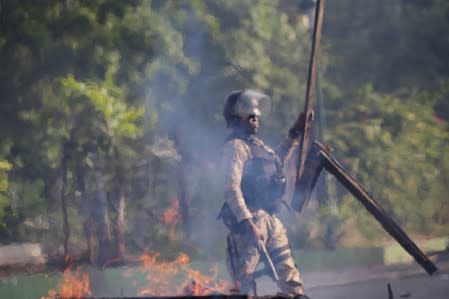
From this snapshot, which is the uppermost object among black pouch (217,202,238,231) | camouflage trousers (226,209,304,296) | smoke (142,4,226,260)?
smoke (142,4,226,260)

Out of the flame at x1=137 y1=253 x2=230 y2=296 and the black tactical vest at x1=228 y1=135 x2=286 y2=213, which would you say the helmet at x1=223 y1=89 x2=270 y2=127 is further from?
the flame at x1=137 y1=253 x2=230 y2=296

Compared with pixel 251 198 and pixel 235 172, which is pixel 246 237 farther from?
pixel 235 172

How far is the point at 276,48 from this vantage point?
1888 cm

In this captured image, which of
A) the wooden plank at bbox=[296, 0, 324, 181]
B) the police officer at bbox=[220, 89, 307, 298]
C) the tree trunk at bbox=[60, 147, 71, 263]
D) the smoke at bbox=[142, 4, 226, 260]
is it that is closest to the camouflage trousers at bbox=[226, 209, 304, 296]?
the police officer at bbox=[220, 89, 307, 298]

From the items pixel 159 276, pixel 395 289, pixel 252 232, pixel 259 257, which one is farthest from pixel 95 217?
pixel 252 232

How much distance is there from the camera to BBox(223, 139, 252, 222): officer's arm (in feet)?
30.5

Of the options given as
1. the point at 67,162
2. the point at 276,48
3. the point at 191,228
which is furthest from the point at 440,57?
the point at 67,162

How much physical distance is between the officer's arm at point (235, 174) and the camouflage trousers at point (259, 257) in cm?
29

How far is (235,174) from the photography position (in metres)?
9.47

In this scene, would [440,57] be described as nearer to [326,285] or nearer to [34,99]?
[326,285]

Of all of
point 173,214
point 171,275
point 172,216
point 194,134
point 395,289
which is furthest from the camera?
point 173,214

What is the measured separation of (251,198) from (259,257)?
Result: 0.68 metres

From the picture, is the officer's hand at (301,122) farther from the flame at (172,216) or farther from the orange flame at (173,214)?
the orange flame at (173,214)

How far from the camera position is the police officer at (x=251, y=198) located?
9305mm
